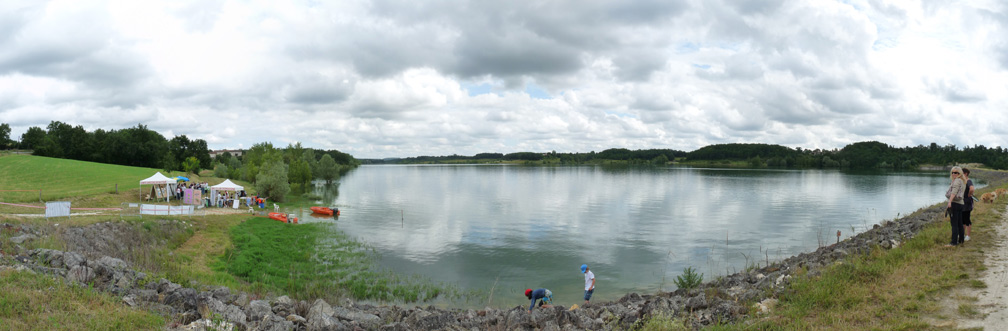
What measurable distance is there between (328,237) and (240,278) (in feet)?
42.8

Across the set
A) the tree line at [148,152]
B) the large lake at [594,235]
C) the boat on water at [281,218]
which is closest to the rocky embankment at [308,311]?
the large lake at [594,235]

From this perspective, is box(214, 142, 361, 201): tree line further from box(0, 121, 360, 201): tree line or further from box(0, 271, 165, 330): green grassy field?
box(0, 271, 165, 330): green grassy field

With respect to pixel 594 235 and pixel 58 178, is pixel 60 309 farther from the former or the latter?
pixel 58 178

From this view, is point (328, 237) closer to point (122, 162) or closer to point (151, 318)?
point (151, 318)

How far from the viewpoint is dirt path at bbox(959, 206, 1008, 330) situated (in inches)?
320

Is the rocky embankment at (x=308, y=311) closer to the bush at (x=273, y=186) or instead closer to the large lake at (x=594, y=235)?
the large lake at (x=594, y=235)

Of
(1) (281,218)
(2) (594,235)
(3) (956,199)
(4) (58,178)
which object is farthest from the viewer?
(4) (58,178)

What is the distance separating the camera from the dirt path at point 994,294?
8.13 metres

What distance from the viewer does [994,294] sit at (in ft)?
30.7

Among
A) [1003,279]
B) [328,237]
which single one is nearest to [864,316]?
[1003,279]

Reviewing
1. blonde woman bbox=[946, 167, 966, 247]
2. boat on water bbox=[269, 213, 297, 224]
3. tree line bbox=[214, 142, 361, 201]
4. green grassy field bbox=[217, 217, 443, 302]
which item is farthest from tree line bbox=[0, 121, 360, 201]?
blonde woman bbox=[946, 167, 966, 247]

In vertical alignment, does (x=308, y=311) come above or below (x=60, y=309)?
below

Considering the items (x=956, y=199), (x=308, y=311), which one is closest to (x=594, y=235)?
(x=956, y=199)

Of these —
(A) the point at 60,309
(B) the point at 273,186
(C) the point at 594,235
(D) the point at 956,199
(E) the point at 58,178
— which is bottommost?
(C) the point at 594,235
